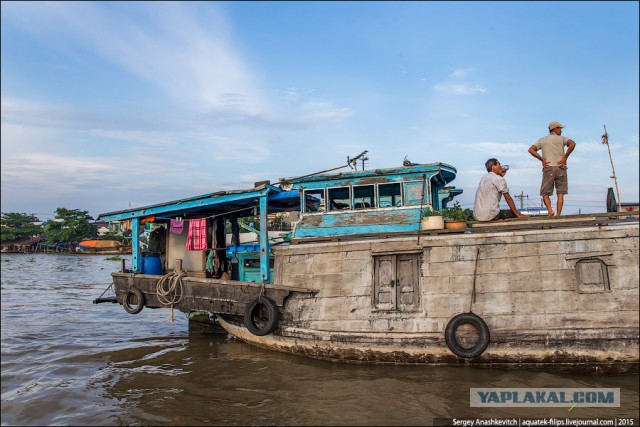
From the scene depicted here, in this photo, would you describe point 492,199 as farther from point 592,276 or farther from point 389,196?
point 389,196

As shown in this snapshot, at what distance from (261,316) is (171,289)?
258cm

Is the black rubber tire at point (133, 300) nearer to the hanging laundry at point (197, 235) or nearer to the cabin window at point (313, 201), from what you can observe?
the hanging laundry at point (197, 235)

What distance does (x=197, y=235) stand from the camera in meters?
10.8

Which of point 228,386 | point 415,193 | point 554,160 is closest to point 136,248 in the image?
point 228,386

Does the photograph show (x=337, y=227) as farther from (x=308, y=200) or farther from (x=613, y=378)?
(x=613, y=378)

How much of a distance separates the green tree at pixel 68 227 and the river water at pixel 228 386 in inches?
2018

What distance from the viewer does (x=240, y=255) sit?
10438 millimetres

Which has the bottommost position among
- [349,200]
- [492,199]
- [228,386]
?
[228,386]

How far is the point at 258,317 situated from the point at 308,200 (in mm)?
2865

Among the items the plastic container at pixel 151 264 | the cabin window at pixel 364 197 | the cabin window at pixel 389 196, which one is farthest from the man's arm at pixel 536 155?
the plastic container at pixel 151 264

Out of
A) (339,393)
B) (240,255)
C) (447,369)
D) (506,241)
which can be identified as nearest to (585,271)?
(506,241)

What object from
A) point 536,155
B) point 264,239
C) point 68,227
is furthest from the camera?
point 68,227

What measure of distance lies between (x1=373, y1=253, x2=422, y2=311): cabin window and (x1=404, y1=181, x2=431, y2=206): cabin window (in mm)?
1296

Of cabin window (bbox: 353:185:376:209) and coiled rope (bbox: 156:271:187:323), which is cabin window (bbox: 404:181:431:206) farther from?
coiled rope (bbox: 156:271:187:323)
